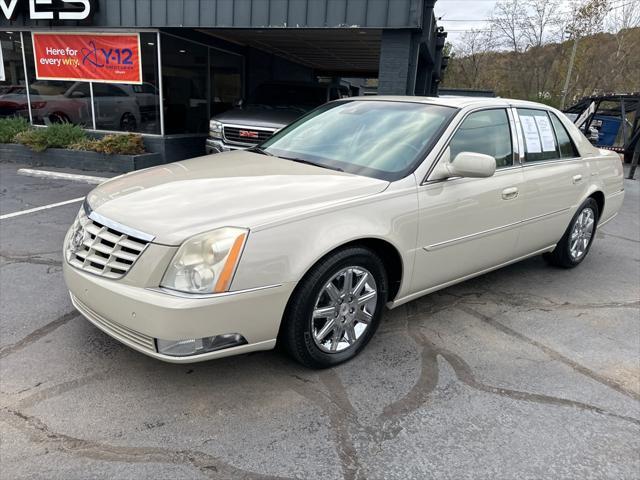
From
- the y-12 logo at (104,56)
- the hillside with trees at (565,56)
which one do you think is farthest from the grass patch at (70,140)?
the hillside with trees at (565,56)

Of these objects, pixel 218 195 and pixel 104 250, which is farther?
pixel 218 195

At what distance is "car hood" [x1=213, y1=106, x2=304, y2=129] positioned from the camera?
28.1ft

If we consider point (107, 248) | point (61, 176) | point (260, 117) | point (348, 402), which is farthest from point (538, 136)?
point (61, 176)

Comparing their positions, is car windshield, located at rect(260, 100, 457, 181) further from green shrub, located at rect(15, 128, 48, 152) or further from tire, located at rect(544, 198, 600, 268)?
green shrub, located at rect(15, 128, 48, 152)

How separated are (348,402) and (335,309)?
53 centimetres

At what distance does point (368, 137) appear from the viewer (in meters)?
3.76

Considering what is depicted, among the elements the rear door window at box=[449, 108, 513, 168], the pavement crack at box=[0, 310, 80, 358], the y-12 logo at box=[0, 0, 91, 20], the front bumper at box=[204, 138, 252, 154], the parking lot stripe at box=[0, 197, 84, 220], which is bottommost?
the parking lot stripe at box=[0, 197, 84, 220]

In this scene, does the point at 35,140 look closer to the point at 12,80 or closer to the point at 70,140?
the point at 70,140

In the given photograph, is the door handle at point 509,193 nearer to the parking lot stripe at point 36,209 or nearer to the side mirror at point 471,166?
the side mirror at point 471,166

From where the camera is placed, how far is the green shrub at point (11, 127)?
9.80 metres

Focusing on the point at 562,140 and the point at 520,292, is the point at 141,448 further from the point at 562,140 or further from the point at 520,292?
A: the point at 562,140

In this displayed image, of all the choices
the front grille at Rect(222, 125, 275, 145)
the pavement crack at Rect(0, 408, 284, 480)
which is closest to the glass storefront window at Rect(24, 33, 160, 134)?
the front grille at Rect(222, 125, 275, 145)

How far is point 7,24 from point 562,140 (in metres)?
10.6

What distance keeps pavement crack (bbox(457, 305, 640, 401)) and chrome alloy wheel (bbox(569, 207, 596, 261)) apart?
1.63 meters
